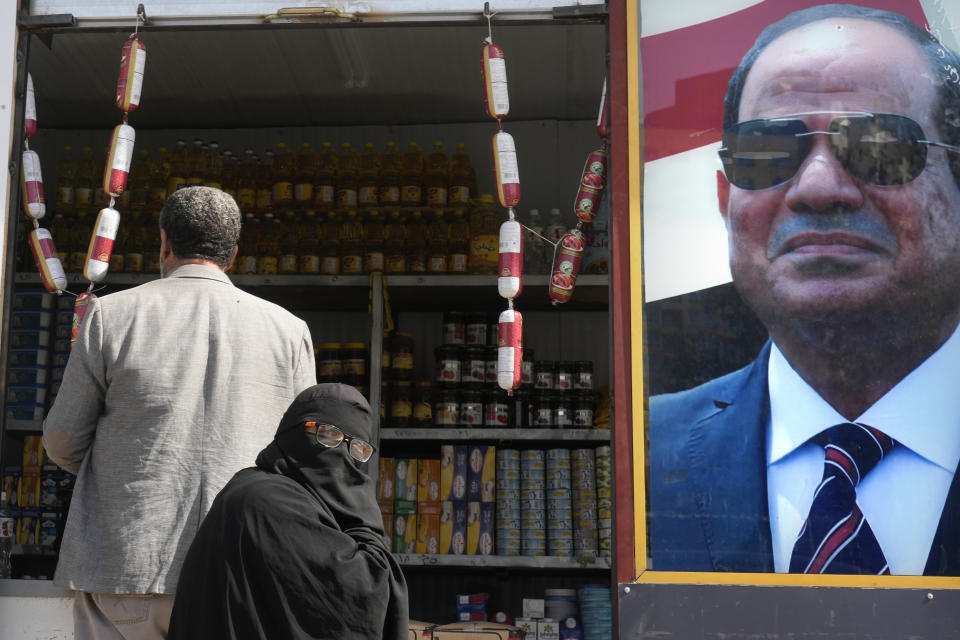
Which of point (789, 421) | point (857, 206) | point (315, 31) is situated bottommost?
point (789, 421)

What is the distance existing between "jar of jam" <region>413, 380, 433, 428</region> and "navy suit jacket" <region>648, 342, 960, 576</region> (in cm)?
267

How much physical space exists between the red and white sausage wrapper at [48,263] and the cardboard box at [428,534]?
2.40 meters

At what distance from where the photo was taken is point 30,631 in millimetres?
3631

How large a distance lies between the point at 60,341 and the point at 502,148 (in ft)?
11.8

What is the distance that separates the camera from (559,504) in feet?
18.9

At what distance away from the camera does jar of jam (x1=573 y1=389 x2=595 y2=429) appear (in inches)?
232

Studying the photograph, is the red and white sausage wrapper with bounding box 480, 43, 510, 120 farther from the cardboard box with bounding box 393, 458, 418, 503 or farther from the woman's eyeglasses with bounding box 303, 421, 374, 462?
the cardboard box with bounding box 393, 458, 418, 503

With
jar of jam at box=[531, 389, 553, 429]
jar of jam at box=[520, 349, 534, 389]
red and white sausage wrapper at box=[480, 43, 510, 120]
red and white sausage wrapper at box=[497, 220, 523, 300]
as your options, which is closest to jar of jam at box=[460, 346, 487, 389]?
jar of jam at box=[520, 349, 534, 389]

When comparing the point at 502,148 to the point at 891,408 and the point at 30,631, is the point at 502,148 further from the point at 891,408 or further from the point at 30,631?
the point at 30,631

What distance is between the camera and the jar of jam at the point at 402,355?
614 centimetres

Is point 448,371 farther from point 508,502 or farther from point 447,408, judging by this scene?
point 508,502

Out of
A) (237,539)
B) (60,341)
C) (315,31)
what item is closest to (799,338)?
(237,539)

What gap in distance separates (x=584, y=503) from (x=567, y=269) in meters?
2.12

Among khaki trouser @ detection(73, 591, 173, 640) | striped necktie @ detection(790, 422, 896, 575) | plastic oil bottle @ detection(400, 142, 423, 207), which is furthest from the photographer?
plastic oil bottle @ detection(400, 142, 423, 207)
